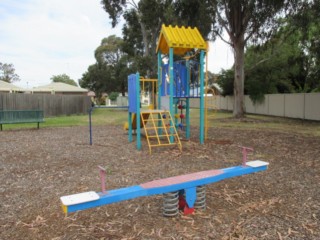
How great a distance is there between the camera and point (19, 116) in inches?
501

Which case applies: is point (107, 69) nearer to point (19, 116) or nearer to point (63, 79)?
point (19, 116)

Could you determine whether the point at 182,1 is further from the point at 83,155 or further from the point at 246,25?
the point at 83,155

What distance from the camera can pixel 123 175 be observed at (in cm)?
514

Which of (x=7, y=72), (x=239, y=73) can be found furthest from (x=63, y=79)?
(x=239, y=73)

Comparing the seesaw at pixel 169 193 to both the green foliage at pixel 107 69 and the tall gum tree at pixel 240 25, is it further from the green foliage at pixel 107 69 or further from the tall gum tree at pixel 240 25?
the green foliage at pixel 107 69

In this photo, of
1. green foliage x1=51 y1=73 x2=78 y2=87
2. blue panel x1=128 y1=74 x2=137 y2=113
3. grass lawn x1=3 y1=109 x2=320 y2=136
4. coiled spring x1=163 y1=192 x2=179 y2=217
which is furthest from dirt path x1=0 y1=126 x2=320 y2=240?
green foliage x1=51 y1=73 x2=78 y2=87

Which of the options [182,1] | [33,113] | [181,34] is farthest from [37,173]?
[182,1]

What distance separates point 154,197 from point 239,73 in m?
15.7

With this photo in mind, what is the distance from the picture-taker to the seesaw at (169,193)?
2693 millimetres

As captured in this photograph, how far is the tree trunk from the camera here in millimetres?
17750

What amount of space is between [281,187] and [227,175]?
52.5 inches

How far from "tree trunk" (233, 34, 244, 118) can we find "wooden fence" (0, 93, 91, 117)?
13914 millimetres

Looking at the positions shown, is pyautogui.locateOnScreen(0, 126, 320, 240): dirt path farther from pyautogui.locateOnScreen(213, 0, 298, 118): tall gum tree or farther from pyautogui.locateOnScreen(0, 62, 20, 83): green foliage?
pyautogui.locateOnScreen(0, 62, 20, 83): green foliage

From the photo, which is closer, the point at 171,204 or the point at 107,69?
the point at 171,204
